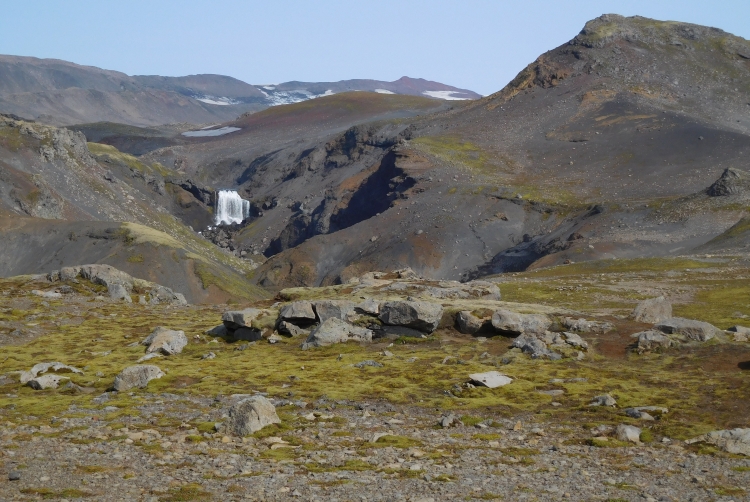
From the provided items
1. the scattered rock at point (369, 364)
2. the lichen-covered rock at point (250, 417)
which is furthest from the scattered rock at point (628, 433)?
the scattered rock at point (369, 364)

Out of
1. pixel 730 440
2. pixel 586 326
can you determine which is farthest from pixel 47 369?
pixel 730 440

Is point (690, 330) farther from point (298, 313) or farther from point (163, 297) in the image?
point (163, 297)

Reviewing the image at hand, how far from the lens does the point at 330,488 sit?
2569 centimetres

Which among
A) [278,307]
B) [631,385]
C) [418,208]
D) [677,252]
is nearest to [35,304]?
[278,307]

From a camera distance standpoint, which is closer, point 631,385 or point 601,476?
point 601,476

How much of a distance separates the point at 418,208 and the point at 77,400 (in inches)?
5698

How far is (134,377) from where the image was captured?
42094 mm

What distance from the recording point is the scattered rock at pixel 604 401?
3656 centimetres

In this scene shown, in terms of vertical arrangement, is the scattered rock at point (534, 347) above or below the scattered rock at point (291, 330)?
above

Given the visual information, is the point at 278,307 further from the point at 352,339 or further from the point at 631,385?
the point at 631,385

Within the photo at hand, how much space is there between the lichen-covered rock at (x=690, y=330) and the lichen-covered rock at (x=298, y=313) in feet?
77.2

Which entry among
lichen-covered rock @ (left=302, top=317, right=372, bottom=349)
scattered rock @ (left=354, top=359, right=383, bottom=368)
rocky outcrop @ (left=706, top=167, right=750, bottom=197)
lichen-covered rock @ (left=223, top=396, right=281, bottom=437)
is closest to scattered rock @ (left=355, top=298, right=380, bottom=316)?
lichen-covered rock @ (left=302, top=317, right=372, bottom=349)

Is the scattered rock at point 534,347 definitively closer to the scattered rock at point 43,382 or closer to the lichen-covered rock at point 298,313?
the lichen-covered rock at point 298,313

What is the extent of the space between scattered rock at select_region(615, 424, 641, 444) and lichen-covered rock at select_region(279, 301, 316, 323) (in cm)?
2811
